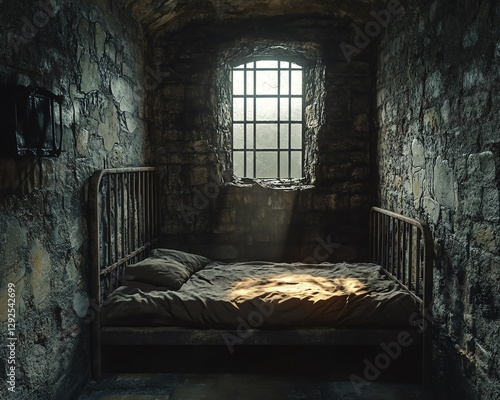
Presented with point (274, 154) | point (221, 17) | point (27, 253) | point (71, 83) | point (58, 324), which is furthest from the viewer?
point (274, 154)

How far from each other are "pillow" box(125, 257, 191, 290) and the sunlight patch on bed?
38 cm

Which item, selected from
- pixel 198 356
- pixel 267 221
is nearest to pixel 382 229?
pixel 267 221

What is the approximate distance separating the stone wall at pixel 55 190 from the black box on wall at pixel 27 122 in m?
0.08

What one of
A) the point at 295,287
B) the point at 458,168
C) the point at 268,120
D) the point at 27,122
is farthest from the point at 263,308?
the point at 268,120

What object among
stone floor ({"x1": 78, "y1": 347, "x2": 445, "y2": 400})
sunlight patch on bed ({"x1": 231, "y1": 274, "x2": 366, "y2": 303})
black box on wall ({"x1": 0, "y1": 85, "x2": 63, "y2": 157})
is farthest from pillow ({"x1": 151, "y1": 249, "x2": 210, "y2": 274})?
black box on wall ({"x1": 0, "y1": 85, "x2": 63, "y2": 157})

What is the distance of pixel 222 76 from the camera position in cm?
447

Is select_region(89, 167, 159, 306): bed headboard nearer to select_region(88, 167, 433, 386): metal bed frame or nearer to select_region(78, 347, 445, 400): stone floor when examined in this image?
select_region(88, 167, 433, 386): metal bed frame

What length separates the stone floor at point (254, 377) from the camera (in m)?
2.62

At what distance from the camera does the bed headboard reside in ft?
9.03

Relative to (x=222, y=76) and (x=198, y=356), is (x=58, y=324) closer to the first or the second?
(x=198, y=356)

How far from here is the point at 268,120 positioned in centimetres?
464

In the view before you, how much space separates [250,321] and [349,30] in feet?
9.13

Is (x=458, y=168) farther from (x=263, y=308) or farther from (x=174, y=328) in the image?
(x=174, y=328)

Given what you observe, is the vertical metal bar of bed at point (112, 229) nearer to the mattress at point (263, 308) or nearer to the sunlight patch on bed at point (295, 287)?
the mattress at point (263, 308)
